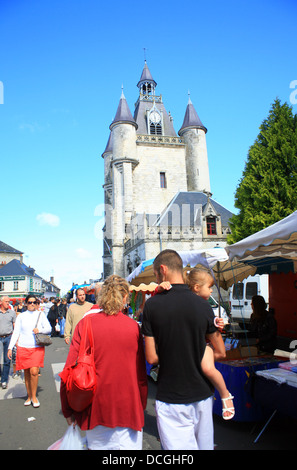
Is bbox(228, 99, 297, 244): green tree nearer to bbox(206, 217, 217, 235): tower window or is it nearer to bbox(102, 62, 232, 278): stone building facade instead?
bbox(102, 62, 232, 278): stone building facade

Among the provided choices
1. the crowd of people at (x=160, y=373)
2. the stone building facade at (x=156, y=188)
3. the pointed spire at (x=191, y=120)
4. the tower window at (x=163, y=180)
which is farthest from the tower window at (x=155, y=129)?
the crowd of people at (x=160, y=373)

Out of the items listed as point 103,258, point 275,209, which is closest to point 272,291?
point 275,209

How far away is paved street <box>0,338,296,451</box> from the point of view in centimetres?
367

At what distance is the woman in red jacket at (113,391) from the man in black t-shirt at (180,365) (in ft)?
0.49

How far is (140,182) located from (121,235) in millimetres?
6262

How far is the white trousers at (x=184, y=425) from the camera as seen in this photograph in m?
2.13

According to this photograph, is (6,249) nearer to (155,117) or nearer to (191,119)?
(155,117)

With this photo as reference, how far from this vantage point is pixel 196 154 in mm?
35781

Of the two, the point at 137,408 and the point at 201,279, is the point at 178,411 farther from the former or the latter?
the point at 201,279

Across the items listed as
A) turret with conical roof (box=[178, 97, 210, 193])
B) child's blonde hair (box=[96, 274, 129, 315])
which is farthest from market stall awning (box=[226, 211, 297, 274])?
turret with conical roof (box=[178, 97, 210, 193])

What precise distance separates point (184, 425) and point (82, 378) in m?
0.79

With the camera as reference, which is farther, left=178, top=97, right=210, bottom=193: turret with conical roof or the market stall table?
left=178, top=97, right=210, bottom=193: turret with conical roof

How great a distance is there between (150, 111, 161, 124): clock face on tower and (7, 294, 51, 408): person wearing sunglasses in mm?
35476

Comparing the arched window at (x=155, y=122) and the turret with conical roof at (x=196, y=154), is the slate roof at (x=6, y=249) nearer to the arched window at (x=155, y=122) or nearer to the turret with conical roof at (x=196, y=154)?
the arched window at (x=155, y=122)
